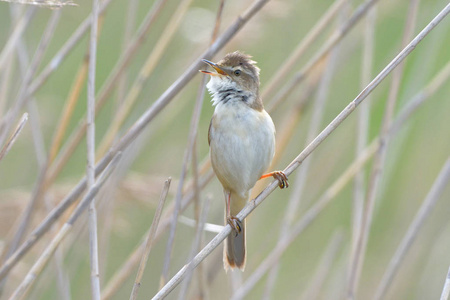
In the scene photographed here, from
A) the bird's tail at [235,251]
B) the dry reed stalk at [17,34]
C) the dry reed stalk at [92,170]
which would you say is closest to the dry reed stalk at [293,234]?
the bird's tail at [235,251]

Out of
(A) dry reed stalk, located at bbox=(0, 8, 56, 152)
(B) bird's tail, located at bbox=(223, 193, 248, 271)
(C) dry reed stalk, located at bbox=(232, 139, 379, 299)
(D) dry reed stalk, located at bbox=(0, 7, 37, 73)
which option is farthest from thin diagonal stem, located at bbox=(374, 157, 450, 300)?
(D) dry reed stalk, located at bbox=(0, 7, 37, 73)

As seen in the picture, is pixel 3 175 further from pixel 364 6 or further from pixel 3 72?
pixel 364 6

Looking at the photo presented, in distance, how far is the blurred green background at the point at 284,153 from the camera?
11.0 feet

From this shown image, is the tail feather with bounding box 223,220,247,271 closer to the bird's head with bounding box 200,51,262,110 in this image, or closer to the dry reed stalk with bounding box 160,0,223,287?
the dry reed stalk with bounding box 160,0,223,287

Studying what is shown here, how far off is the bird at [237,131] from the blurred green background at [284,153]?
619mm

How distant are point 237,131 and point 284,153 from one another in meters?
1.16

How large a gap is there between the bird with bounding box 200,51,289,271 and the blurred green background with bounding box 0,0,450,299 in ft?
2.03

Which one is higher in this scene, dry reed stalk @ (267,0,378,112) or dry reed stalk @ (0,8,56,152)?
dry reed stalk @ (267,0,378,112)

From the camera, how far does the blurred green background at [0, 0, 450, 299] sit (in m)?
3.36

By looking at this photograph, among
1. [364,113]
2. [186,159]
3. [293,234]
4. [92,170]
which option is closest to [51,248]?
[92,170]

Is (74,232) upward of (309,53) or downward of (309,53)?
downward

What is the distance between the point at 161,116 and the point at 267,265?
1163 millimetres

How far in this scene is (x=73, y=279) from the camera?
3.56 m

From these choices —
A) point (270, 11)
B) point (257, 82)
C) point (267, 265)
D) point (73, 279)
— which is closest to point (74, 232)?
point (73, 279)
